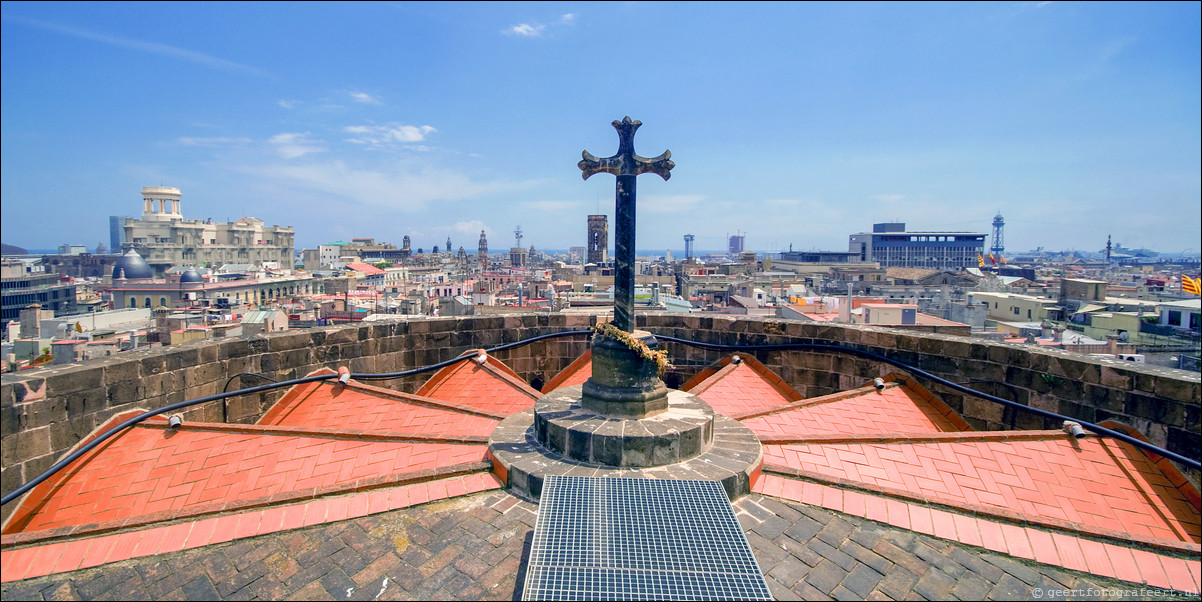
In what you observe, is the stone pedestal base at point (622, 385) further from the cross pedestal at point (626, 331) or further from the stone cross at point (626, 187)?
the stone cross at point (626, 187)

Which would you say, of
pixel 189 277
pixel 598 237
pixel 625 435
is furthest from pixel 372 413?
pixel 598 237

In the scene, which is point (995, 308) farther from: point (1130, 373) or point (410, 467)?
point (410, 467)

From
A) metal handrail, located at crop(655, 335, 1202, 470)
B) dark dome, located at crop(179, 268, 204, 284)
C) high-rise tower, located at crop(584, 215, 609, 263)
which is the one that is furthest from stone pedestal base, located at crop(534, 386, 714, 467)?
high-rise tower, located at crop(584, 215, 609, 263)

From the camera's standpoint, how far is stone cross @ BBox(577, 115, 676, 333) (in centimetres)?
466

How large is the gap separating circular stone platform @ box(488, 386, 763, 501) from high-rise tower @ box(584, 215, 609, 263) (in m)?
94.4

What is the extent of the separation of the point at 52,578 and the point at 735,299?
3952 cm

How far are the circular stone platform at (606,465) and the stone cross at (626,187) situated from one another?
853 mm

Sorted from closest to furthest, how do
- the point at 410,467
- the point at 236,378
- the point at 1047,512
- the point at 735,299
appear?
the point at 1047,512, the point at 410,467, the point at 236,378, the point at 735,299

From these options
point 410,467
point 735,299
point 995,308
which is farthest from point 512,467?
point 995,308

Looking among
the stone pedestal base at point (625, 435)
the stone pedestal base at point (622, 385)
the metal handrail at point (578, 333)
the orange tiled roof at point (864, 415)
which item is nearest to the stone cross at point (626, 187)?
the stone pedestal base at point (622, 385)

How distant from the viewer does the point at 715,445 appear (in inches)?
165

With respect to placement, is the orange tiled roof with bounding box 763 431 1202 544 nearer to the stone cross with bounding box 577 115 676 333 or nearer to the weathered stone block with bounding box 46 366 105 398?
the stone cross with bounding box 577 115 676 333

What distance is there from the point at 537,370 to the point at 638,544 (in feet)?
15.7

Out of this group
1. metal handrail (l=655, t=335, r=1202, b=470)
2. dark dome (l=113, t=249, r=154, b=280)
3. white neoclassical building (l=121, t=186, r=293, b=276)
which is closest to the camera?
metal handrail (l=655, t=335, r=1202, b=470)
